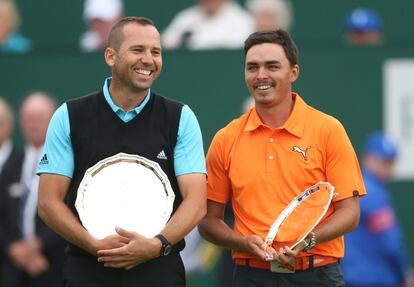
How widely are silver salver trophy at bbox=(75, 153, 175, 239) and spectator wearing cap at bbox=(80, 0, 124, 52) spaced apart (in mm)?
5882

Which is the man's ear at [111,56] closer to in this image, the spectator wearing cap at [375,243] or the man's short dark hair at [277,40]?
the man's short dark hair at [277,40]

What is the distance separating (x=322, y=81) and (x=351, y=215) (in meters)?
4.63

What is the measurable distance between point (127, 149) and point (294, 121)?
963 mm

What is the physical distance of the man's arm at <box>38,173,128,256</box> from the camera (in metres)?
6.66

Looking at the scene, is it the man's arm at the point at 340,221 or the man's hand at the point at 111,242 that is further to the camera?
the man's arm at the point at 340,221

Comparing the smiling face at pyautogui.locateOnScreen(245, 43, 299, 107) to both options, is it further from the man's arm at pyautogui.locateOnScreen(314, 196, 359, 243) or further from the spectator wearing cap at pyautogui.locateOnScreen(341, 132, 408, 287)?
the spectator wearing cap at pyautogui.locateOnScreen(341, 132, 408, 287)

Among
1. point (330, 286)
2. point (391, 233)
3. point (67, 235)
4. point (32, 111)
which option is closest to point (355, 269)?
point (391, 233)

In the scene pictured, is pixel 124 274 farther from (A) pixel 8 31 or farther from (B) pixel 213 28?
(A) pixel 8 31

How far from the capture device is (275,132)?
23.4ft

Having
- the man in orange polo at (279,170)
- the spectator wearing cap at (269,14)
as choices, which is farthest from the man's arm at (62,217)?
the spectator wearing cap at (269,14)

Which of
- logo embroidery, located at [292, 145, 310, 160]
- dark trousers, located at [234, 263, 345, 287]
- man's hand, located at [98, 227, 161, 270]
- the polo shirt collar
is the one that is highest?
the polo shirt collar

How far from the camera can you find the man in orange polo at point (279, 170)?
7.01m

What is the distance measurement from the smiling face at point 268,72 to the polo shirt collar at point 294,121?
5.4 inches

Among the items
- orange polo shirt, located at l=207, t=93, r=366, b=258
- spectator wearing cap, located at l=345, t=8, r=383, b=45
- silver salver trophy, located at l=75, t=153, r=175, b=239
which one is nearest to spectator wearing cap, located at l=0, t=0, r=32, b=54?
spectator wearing cap, located at l=345, t=8, r=383, b=45
